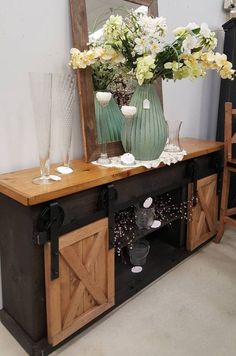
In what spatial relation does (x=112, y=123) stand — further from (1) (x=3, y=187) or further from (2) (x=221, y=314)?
(2) (x=221, y=314)

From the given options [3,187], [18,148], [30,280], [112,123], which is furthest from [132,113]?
[30,280]

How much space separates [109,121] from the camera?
1.79 m

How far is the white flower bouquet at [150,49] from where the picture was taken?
152 cm

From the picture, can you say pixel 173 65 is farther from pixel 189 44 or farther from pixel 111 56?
pixel 111 56

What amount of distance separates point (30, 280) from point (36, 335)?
0.91ft

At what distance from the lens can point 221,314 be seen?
171cm

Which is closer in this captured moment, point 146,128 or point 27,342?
point 27,342

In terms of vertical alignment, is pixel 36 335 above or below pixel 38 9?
below

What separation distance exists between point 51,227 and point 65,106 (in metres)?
0.64

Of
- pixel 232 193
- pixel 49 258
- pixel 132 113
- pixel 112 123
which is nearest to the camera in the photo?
pixel 49 258

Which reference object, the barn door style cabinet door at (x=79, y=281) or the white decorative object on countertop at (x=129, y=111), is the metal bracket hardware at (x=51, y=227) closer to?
the barn door style cabinet door at (x=79, y=281)

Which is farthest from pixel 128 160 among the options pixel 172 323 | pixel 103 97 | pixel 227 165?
pixel 227 165

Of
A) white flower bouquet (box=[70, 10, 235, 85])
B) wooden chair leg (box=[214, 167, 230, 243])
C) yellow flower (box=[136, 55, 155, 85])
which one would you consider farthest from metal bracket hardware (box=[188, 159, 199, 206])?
yellow flower (box=[136, 55, 155, 85])

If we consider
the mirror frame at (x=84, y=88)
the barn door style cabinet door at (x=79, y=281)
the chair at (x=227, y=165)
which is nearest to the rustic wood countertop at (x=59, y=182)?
the mirror frame at (x=84, y=88)
